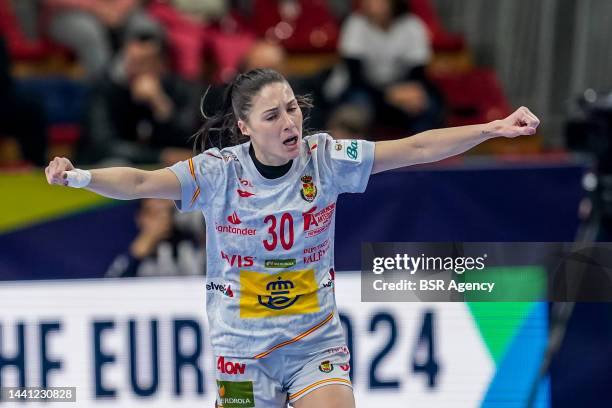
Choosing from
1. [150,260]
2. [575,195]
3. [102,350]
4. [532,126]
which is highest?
[532,126]

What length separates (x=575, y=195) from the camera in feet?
17.9

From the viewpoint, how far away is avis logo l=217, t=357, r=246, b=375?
3.99m

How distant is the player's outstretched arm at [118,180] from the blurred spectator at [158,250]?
1447mm

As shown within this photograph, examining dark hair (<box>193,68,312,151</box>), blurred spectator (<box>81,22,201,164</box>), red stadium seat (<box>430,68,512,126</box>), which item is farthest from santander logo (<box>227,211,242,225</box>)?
red stadium seat (<box>430,68,512,126</box>)

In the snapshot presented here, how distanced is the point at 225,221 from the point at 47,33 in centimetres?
529

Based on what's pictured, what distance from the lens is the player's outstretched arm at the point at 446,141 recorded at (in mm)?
3854

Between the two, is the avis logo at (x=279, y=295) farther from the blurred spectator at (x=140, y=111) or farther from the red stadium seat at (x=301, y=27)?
the red stadium seat at (x=301, y=27)

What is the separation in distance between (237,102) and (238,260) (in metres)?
0.63

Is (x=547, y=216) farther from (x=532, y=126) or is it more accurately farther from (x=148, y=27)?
(x=148, y=27)

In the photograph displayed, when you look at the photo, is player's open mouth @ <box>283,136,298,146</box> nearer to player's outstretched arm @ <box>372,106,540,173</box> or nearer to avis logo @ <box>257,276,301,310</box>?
player's outstretched arm @ <box>372,106,540,173</box>

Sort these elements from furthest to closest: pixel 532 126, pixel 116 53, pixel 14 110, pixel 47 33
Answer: pixel 47 33, pixel 116 53, pixel 14 110, pixel 532 126

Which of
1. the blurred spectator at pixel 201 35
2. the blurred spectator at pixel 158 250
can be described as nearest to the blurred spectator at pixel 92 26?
the blurred spectator at pixel 201 35

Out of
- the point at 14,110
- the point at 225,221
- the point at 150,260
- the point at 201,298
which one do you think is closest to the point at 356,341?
the point at 201,298

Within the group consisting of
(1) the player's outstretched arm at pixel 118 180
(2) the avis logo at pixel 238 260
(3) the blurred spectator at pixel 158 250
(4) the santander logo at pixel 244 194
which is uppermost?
(1) the player's outstretched arm at pixel 118 180
